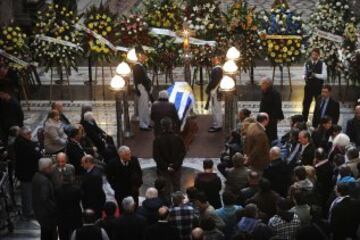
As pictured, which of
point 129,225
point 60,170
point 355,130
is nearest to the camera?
point 129,225

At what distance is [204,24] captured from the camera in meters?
21.4

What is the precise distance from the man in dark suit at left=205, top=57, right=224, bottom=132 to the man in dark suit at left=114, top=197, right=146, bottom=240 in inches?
265

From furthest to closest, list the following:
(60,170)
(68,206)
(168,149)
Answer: (168,149) < (60,170) < (68,206)

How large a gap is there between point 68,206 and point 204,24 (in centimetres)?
922

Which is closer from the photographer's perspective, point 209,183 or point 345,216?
point 345,216

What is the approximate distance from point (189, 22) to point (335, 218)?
10.2 m

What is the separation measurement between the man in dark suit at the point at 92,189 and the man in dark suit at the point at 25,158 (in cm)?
167

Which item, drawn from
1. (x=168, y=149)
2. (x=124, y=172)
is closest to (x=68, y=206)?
(x=124, y=172)

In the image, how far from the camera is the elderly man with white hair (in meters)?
13.3

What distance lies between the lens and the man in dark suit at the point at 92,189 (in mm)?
13352

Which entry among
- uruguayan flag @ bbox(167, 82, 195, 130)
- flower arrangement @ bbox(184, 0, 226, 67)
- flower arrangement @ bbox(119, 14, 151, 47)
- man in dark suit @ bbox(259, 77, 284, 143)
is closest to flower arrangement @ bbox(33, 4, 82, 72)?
flower arrangement @ bbox(119, 14, 151, 47)

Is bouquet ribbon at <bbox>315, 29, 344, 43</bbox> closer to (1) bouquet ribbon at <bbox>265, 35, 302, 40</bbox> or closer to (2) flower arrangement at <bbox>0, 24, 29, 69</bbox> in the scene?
(1) bouquet ribbon at <bbox>265, 35, 302, 40</bbox>

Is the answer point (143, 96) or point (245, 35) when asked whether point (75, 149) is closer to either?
point (143, 96)

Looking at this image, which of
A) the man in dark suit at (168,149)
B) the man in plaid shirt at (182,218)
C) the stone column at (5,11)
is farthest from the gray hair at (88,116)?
the stone column at (5,11)
